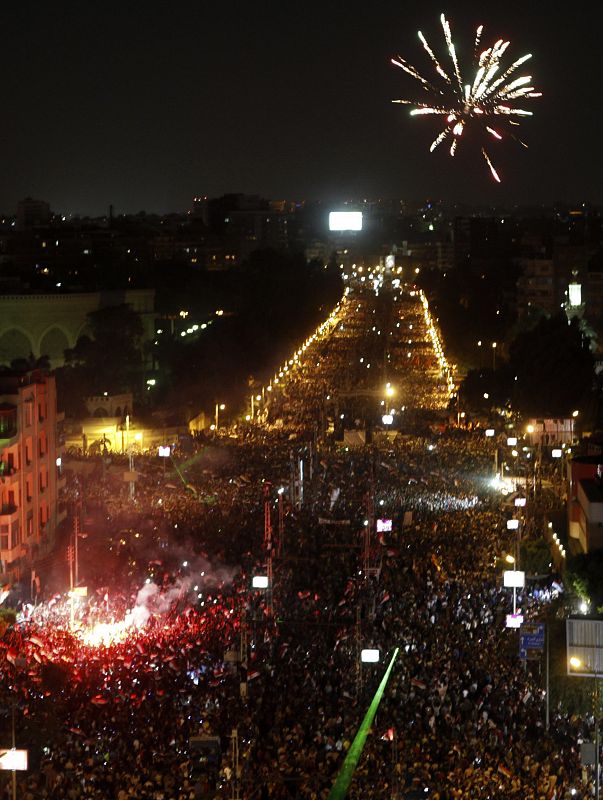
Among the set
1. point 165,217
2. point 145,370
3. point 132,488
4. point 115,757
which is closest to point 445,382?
point 145,370

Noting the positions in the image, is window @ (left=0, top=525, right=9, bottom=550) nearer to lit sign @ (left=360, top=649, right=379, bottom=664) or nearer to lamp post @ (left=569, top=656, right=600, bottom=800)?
lit sign @ (left=360, top=649, right=379, bottom=664)

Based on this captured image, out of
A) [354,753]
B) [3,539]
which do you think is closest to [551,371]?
[3,539]

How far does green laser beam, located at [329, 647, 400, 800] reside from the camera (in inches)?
489

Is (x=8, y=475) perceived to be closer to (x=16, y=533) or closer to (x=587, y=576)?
(x=16, y=533)

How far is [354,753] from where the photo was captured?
1323 centimetres

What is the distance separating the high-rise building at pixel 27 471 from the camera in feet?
74.4

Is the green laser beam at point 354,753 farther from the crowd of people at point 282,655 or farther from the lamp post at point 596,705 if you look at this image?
the lamp post at point 596,705

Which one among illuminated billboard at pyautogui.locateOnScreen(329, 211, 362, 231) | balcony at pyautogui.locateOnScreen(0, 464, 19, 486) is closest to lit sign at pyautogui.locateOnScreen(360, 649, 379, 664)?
balcony at pyautogui.locateOnScreen(0, 464, 19, 486)

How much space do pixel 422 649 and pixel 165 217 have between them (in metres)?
148

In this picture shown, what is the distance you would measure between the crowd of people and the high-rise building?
3.01 feet

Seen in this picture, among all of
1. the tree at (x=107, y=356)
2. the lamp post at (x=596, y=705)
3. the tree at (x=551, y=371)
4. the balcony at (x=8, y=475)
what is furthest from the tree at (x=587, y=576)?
the tree at (x=107, y=356)

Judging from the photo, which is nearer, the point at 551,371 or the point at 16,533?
the point at 16,533

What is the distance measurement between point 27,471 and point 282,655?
8.46m

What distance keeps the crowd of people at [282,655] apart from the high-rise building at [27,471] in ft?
3.01
